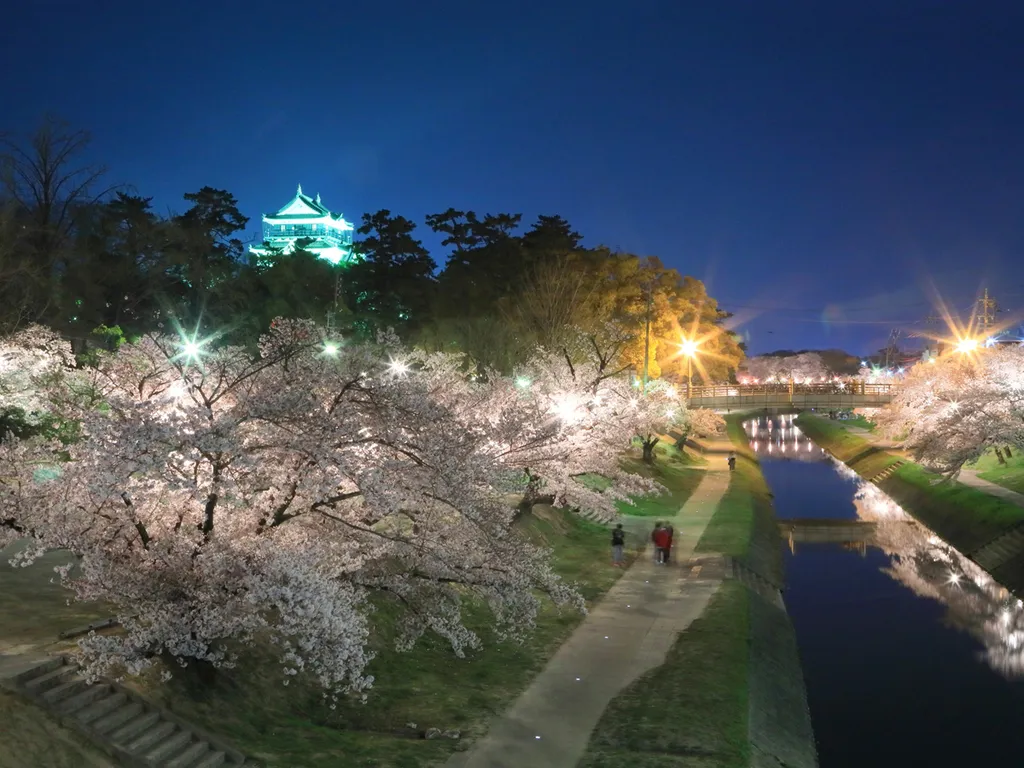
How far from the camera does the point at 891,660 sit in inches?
950

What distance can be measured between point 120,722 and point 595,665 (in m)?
9.85

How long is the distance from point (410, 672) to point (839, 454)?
221 feet

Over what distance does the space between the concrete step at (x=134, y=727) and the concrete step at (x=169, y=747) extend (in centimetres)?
33

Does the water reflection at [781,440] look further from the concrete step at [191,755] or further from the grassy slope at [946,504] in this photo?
the concrete step at [191,755]

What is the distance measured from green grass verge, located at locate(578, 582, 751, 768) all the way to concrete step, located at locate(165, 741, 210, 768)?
19.1 feet

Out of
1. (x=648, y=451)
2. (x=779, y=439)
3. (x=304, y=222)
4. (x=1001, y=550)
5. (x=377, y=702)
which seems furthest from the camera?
(x=304, y=222)

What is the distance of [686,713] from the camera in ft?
52.5

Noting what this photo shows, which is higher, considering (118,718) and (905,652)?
(118,718)

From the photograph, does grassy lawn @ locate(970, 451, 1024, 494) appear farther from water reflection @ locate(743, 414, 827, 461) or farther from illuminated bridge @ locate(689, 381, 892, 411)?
water reflection @ locate(743, 414, 827, 461)

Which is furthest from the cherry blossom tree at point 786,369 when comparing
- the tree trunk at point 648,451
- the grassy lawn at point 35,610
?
the grassy lawn at point 35,610

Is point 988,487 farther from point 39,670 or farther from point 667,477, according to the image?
point 39,670

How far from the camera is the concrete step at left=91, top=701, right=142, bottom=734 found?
11.8 m

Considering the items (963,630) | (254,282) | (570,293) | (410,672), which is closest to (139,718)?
(410,672)

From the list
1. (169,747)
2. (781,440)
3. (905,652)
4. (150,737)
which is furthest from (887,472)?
(150,737)
